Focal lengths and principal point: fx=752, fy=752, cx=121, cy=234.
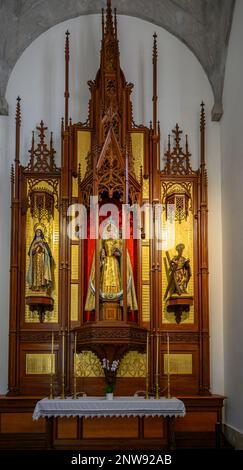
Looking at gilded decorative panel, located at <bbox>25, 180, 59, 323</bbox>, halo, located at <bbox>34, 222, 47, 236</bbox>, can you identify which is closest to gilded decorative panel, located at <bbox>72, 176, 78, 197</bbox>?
gilded decorative panel, located at <bbox>25, 180, 59, 323</bbox>

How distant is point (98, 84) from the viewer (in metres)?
15.1

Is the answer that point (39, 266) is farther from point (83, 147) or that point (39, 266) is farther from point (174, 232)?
point (174, 232)

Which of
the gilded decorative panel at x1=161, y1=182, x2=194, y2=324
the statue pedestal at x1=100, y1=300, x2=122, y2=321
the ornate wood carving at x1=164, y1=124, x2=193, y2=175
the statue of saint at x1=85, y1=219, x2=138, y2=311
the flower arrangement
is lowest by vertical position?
the flower arrangement

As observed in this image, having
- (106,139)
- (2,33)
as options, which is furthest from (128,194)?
(2,33)

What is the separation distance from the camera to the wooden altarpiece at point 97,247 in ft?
47.0

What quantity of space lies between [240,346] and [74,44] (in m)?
7.16

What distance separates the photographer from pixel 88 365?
14.4 meters

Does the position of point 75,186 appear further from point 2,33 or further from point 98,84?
point 2,33

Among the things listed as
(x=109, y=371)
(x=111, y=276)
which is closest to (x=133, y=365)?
(x=109, y=371)

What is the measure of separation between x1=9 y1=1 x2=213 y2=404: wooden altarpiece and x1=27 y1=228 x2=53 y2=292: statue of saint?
18cm

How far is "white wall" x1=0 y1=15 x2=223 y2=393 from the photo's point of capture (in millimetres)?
15430

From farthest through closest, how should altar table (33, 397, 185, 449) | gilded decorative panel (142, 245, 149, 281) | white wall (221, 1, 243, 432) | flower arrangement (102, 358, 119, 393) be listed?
1. gilded decorative panel (142, 245, 149, 281)
2. flower arrangement (102, 358, 119, 393)
3. white wall (221, 1, 243, 432)
4. altar table (33, 397, 185, 449)

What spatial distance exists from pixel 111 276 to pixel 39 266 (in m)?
1.41

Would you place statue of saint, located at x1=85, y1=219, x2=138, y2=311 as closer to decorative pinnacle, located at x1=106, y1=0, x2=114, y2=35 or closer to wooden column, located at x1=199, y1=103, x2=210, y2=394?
wooden column, located at x1=199, y1=103, x2=210, y2=394
